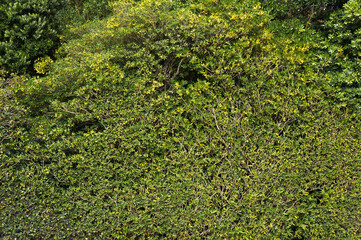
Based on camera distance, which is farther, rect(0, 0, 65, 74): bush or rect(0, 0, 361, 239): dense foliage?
rect(0, 0, 65, 74): bush

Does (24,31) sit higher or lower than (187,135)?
higher

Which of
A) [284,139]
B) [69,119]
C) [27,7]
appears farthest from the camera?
[27,7]

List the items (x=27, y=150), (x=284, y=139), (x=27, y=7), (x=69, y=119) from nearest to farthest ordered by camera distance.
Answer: (x=27, y=150) < (x=69, y=119) < (x=284, y=139) < (x=27, y=7)

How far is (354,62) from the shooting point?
617 cm

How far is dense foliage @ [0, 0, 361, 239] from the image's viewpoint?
4.67 m

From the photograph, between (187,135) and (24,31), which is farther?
(24,31)

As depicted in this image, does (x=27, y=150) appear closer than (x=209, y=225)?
Yes

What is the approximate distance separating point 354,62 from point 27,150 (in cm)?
743

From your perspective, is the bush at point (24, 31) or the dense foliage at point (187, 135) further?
the bush at point (24, 31)

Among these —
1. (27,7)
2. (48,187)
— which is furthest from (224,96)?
(27,7)

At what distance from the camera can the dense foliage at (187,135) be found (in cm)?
467

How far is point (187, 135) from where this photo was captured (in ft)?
18.0

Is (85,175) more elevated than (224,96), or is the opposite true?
(224,96)

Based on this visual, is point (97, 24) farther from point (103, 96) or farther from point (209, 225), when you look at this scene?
point (209, 225)
